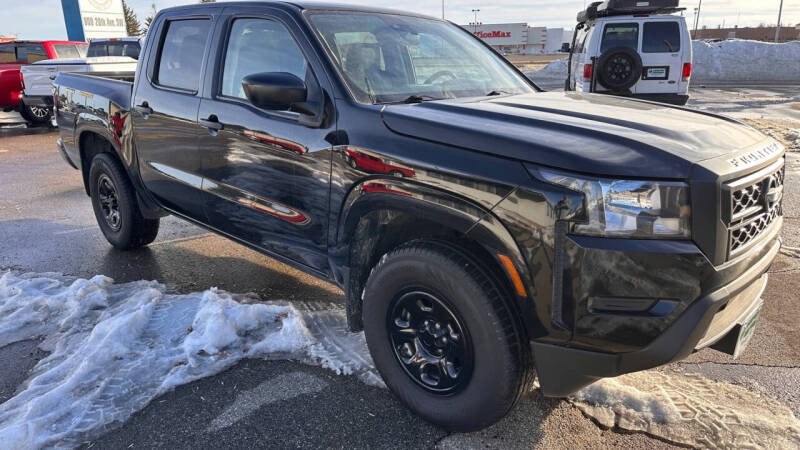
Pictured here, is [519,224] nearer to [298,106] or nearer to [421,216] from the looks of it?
[421,216]

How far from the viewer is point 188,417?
264cm

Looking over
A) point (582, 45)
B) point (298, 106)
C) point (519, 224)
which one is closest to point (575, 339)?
point (519, 224)

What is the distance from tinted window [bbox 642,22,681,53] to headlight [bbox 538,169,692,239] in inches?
355

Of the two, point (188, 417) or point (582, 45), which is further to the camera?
point (582, 45)

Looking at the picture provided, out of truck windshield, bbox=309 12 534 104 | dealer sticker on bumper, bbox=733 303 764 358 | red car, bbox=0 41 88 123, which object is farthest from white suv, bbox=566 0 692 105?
red car, bbox=0 41 88 123

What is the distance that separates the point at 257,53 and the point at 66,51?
14.0 meters

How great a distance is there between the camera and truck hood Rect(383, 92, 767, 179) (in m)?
1.95

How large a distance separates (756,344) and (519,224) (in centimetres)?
214

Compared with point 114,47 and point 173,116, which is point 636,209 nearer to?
point 173,116

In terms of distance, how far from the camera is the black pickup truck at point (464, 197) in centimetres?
192

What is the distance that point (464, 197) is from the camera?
2.18 metres

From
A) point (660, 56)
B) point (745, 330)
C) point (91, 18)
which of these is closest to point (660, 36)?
point (660, 56)

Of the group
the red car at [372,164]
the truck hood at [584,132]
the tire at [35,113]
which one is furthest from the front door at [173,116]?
the tire at [35,113]

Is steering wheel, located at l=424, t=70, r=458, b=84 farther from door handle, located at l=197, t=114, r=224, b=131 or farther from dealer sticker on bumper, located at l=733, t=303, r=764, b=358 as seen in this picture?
dealer sticker on bumper, located at l=733, t=303, r=764, b=358
